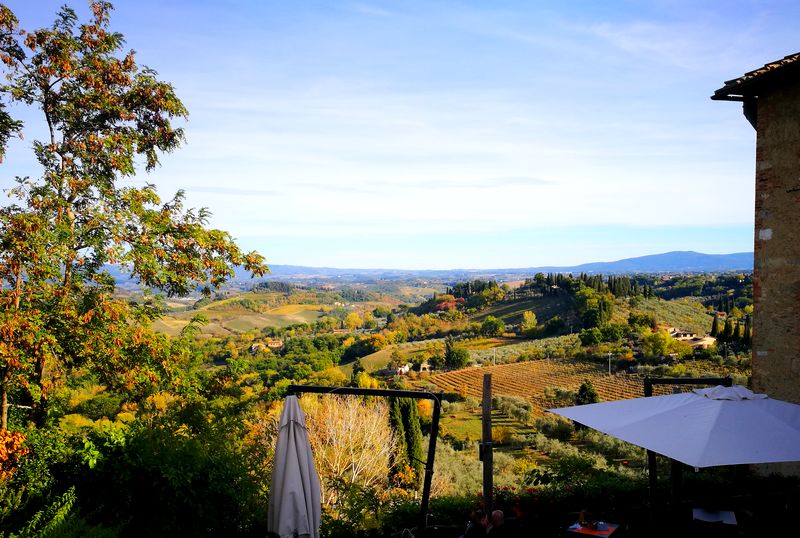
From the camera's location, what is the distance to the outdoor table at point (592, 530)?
19.2 feet

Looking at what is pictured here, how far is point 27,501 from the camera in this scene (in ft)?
16.6

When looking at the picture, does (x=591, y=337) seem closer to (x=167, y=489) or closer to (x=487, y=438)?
(x=487, y=438)

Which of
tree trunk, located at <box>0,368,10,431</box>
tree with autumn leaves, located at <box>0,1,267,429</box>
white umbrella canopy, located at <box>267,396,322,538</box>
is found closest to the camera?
white umbrella canopy, located at <box>267,396,322,538</box>

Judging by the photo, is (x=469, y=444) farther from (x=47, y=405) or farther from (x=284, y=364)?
(x=284, y=364)

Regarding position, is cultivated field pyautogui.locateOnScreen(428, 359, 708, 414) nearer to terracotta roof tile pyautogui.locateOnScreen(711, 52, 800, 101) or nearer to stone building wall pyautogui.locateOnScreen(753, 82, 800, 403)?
stone building wall pyautogui.locateOnScreen(753, 82, 800, 403)

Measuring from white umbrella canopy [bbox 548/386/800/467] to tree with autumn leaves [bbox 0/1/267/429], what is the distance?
241 inches

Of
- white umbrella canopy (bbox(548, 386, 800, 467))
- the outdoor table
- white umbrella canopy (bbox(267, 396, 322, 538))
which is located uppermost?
white umbrella canopy (bbox(548, 386, 800, 467))

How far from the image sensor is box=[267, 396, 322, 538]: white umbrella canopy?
4984mm

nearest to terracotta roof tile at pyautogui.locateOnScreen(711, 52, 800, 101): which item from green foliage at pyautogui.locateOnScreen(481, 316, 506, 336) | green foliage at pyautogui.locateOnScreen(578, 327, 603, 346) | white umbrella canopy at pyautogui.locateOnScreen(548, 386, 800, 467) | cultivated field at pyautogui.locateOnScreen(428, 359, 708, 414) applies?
white umbrella canopy at pyautogui.locateOnScreen(548, 386, 800, 467)

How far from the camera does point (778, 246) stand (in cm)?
786

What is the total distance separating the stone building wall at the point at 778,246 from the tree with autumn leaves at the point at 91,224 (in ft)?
25.9

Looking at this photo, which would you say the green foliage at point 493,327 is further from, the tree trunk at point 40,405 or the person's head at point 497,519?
the person's head at point 497,519

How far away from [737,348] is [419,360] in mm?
29086

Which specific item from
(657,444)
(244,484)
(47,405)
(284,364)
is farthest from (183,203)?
(284,364)
